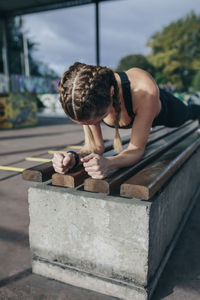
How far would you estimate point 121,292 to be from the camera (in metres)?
1.67

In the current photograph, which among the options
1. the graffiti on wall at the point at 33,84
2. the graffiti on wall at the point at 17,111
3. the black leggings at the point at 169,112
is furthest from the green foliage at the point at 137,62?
the black leggings at the point at 169,112

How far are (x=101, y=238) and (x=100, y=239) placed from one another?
12mm

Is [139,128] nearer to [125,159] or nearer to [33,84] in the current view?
[125,159]

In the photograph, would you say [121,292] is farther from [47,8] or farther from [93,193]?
[47,8]

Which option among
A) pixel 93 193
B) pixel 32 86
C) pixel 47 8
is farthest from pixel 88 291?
pixel 32 86

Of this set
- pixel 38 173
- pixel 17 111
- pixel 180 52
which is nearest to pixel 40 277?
pixel 38 173

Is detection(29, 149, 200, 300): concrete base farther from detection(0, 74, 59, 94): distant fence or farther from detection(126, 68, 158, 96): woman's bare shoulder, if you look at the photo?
detection(0, 74, 59, 94): distant fence

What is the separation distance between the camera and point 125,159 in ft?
6.20

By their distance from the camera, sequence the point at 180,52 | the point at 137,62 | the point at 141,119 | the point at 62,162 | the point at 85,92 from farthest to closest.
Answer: the point at 180,52, the point at 137,62, the point at 141,119, the point at 62,162, the point at 85,92

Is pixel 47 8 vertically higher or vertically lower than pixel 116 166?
higher

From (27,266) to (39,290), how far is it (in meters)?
0.30

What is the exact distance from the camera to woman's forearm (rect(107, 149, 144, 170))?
1768 millimetres

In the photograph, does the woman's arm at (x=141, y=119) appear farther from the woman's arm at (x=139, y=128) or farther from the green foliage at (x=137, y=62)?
the green foliage at (x=137, y=62)

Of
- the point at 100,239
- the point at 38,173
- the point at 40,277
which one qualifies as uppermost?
the point at 38,173
